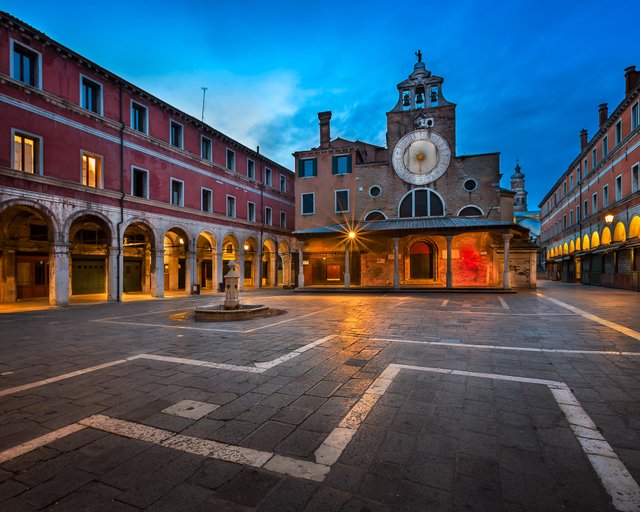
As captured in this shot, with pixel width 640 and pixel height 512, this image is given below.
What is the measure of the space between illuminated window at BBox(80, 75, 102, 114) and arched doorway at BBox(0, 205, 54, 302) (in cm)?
619

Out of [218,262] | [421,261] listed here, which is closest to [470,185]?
[421,261]

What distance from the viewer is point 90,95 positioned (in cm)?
1778

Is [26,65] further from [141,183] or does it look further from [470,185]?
[470,185]

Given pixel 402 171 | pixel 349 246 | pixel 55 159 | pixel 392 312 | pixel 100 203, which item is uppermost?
pixel 402 171

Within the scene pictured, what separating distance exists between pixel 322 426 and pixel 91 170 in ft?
64.2

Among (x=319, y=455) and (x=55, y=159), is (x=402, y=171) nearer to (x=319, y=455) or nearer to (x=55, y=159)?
(x=55, y=159)

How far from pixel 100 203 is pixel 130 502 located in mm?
18958

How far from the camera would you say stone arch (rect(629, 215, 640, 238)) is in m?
22.0

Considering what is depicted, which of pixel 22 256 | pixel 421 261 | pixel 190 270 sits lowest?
pixel 190 270

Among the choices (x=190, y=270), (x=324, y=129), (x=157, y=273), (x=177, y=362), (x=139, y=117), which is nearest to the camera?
(x=177, y=362)

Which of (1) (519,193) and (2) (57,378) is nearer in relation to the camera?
(2) (57,378)

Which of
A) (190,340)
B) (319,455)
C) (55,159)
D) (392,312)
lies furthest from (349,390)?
(55,159)

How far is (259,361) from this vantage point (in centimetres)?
608

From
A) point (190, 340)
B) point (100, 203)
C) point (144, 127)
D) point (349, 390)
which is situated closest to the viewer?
point (349, 390)
